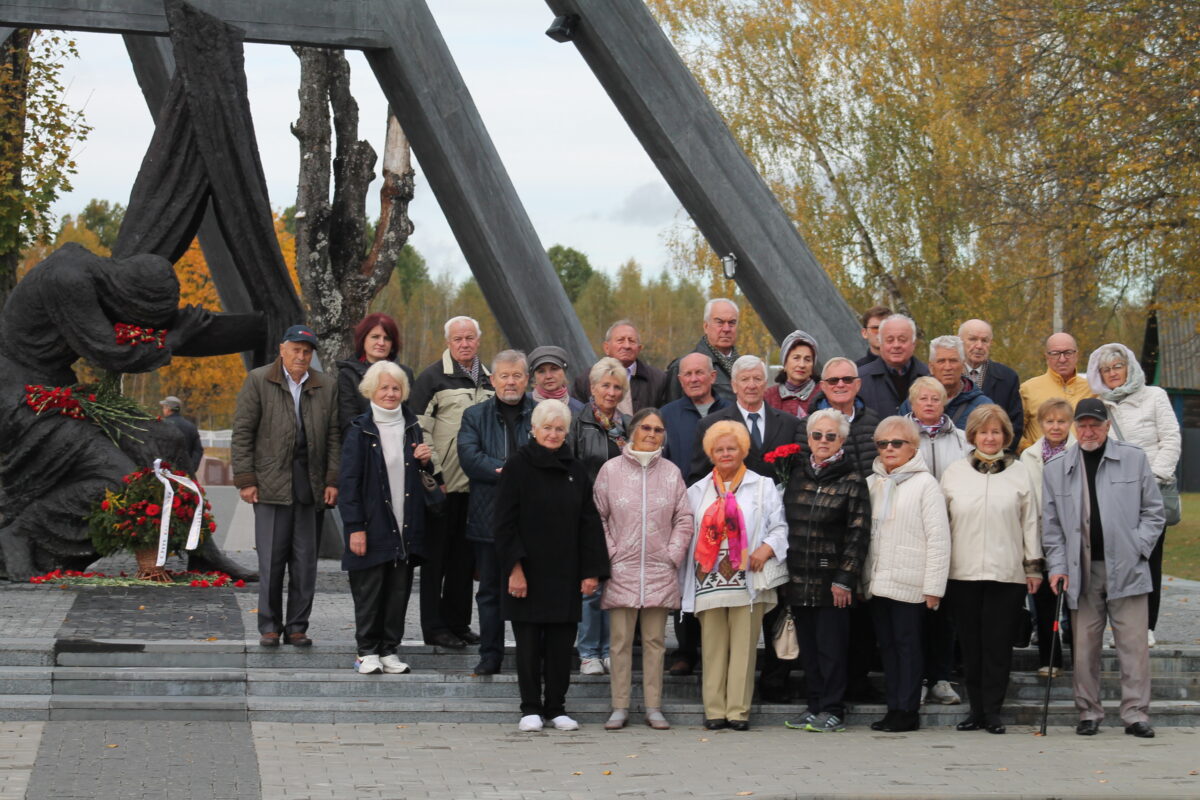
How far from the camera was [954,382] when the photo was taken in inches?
337

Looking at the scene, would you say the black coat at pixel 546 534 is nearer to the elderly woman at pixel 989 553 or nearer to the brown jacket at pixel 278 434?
the brown jacket at pixel 278 434

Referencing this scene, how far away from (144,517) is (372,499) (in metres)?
3.50

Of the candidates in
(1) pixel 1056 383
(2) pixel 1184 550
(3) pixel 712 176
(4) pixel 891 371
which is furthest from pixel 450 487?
(2) pixel 1184 550

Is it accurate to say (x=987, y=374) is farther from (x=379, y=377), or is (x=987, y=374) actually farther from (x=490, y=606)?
(x=379, y=377)

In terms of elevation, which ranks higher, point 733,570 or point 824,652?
point 733,570

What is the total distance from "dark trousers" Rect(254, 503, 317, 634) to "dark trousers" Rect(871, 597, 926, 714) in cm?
299

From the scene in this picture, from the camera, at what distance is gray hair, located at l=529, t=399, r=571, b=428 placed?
7695 millimetres

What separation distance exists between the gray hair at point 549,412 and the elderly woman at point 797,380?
1.34 m

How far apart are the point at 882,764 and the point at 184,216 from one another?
693 cm

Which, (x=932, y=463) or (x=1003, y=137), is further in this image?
(x=1003, y=137)

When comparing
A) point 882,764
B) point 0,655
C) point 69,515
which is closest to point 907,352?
point 882,764

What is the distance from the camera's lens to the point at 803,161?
32500mm

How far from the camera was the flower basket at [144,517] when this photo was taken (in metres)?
10.8

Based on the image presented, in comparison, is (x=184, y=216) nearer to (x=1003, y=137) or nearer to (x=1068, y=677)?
(x=1068, y=677)
